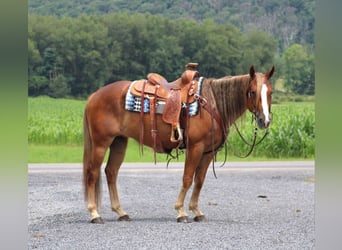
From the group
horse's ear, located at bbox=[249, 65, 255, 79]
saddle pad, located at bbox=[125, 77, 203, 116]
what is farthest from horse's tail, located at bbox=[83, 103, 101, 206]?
horse's ear, located at bbox=[249, 65, 255, 79]

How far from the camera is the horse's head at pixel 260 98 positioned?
19.2 feet

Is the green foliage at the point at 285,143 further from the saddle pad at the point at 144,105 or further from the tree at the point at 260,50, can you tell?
the saddle pad at the point at 144,105

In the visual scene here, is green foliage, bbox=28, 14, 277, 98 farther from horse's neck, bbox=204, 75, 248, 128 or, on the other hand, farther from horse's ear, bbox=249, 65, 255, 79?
horse's ear, bbox=249, 65, 255, 79

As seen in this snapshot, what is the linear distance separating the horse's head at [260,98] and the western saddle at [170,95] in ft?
2.15

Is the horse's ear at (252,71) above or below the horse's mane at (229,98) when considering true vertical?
above

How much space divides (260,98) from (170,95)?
98 centimetres

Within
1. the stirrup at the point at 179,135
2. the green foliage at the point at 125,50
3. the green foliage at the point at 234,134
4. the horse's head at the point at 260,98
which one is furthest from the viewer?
the green foliage at the point at 125,50

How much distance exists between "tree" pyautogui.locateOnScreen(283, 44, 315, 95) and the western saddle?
53.4ft

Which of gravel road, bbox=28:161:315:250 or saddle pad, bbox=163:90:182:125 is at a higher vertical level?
saddle pad, bbox=163:90:182:125

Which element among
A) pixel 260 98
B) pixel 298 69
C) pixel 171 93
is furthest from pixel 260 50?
pixel 260 98

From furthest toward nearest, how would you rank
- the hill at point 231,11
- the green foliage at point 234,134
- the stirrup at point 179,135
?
1. the hill at point 231,11
2. the green foliage at point 234,134
3. the stirrup at point 179,135

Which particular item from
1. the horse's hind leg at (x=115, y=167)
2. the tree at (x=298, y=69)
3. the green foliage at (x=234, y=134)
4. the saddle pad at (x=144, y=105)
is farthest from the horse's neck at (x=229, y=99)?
the tree at (x=298, y=69)

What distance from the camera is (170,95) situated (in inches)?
254

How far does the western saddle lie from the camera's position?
20.9ft
